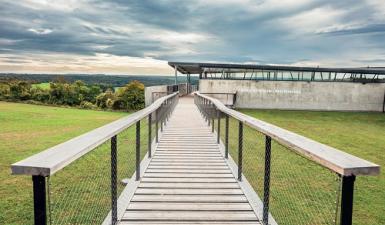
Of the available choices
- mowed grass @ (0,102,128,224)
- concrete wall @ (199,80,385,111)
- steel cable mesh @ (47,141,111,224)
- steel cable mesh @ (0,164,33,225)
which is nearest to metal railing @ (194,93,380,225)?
steel cable mesh @ (47,141,111,224)

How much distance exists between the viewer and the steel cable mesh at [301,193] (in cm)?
504

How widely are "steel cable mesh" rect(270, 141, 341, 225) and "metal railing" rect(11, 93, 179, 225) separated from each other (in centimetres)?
245

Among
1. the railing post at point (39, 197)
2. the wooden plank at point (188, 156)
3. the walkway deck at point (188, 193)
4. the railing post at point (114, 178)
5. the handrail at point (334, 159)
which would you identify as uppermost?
the handrail at point (334, 159)

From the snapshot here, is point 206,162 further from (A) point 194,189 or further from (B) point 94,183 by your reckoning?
(B) point 94,183

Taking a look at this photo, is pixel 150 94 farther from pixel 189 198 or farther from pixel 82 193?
pixel 189 198

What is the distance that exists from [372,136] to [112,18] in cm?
1796

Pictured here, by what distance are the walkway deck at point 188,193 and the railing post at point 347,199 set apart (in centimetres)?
171

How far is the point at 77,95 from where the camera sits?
69.8m

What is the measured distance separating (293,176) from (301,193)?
114 centimetres

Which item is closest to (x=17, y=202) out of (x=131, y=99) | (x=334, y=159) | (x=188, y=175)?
(x=188, y=175)

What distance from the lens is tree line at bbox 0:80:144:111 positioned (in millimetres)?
50844

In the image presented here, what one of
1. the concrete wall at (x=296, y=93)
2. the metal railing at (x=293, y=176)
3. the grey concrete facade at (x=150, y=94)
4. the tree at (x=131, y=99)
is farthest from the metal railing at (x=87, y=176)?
the tree at (x=131, y=99)

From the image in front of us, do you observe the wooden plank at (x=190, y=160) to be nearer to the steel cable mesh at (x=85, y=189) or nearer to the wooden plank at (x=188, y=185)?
the steel cable mesh at (x=85, y=189)

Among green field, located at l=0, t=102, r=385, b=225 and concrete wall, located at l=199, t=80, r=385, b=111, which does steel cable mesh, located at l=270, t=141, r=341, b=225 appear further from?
concrete wall, located at l=199, t=80, r=385, b=111
